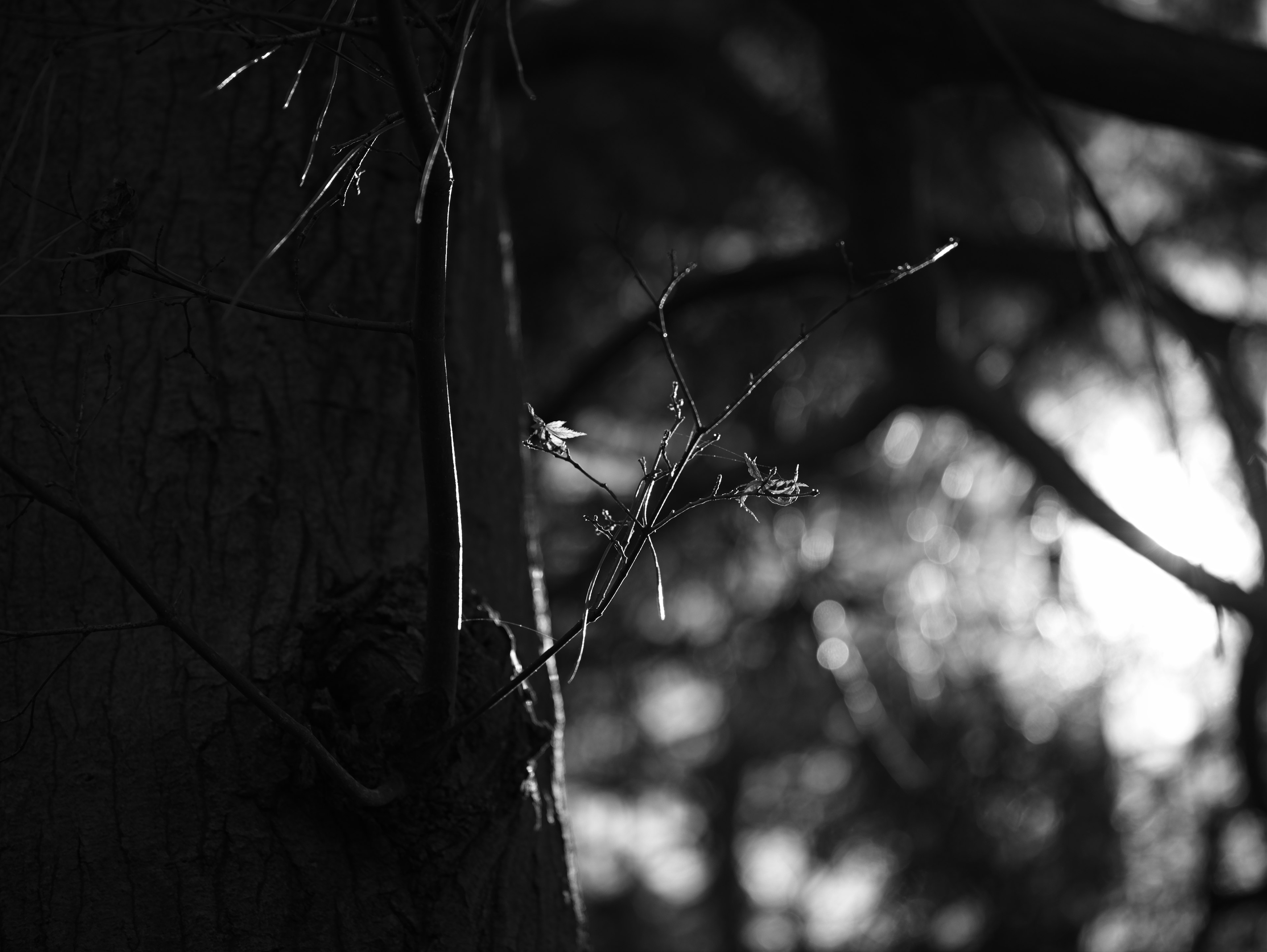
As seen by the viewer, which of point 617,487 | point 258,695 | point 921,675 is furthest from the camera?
point 921,675

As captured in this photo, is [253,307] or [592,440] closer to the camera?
[253,307]

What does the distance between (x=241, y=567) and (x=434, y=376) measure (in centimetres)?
35

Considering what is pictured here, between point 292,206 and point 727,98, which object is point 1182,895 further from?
point 292,206

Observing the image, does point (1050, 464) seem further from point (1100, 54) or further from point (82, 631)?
point (82, 631)

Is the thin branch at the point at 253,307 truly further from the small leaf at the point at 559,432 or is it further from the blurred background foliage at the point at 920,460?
the blurred background foliage at the point at 920,460

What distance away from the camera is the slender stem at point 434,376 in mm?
632

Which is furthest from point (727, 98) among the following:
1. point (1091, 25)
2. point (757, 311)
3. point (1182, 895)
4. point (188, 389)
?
point (1182, 895)

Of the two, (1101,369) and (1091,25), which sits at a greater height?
(1101,369)

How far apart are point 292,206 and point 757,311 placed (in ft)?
8.42

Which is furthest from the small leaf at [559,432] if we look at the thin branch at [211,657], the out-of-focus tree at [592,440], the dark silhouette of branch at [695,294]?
the dark silhouette of branch at [695,294]

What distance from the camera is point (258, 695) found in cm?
72

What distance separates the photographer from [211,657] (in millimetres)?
723

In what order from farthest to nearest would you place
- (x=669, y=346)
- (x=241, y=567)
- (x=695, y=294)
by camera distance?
(x=695, y=294) → (x=241, y=567) → (x=669, y=346)

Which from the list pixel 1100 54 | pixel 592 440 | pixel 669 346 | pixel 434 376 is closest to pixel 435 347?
pixel 434 376
